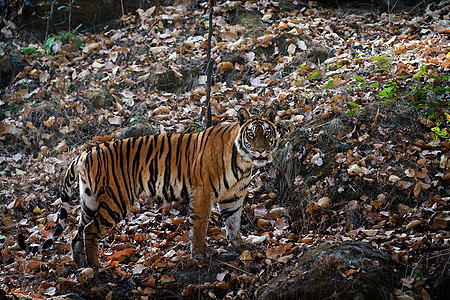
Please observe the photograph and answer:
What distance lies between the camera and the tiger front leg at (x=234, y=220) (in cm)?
554

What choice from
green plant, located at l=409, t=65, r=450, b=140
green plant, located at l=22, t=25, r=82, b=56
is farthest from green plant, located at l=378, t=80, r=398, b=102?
green plant, located at l=22, t=25, r=82, b=56

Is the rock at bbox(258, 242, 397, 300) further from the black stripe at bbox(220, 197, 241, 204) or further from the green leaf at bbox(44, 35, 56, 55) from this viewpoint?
the green leaf at bbox(44, 35, 56, 55)

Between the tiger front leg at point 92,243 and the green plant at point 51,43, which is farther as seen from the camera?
the green plant at point 51,43

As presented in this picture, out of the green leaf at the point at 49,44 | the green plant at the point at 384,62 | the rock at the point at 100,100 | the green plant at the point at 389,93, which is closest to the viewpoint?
the green plant at the point at 389,93

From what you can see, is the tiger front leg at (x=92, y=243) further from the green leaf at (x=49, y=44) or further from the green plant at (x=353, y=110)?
the green leaf at (x=49, y=44)

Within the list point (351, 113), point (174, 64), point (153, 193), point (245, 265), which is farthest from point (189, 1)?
point (245, 265)

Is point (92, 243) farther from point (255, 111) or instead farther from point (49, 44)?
point (49, 44)

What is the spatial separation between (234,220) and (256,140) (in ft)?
3.54

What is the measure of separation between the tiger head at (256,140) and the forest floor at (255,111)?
1.02 meters

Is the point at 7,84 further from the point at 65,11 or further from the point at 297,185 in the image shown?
the point at 297,185

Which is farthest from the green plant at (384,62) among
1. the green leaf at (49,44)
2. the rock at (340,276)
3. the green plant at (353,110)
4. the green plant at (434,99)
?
the green leaf at (49,44)

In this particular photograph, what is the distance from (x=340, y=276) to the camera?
4402mm

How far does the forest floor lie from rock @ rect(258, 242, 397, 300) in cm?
18

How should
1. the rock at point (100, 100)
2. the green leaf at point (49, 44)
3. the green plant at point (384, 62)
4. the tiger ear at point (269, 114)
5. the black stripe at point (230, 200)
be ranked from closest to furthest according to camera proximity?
the tiger ear at point (269, 114) → the black stripe at point (230, 200) → the green plant at point (384, 62) → the rock at point (100, 100) → the green leaf at point (49, 44)
